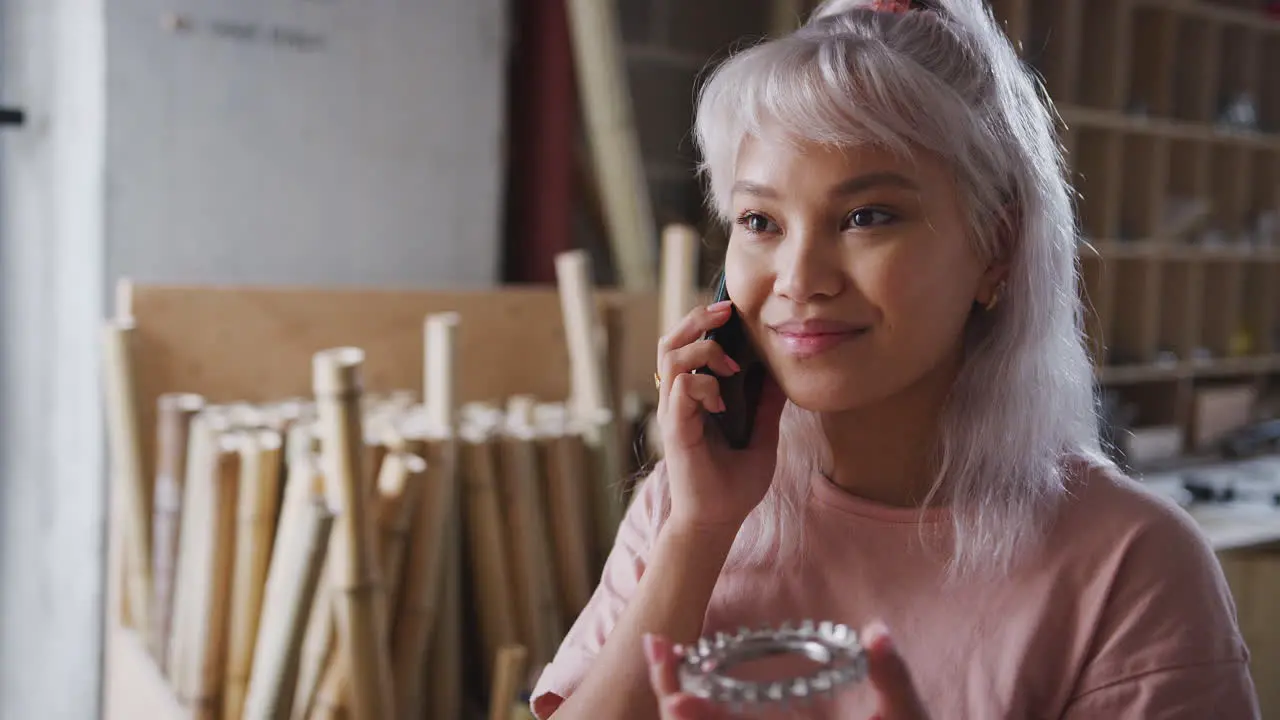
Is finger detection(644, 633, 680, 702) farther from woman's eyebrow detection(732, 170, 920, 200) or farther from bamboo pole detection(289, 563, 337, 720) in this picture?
bamboo pole detection(289, 563, 337, 720)

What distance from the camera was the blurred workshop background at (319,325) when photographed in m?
1.60

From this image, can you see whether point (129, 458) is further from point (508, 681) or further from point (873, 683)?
point (873, 683)

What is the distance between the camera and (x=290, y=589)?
1.37 m

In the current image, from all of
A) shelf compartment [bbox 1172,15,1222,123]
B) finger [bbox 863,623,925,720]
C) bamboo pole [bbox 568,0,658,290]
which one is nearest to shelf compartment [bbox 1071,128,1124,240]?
shelf compartment [bbox 1172,15,1222,123]

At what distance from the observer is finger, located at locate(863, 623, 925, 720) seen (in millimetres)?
607

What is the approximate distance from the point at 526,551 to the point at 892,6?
1.06 m

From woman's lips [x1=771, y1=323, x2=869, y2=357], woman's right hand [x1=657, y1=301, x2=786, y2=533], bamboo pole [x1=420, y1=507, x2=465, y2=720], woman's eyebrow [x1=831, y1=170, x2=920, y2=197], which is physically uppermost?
woman's eyebrow [x1=831, y1=170, x2=920, y2=197]

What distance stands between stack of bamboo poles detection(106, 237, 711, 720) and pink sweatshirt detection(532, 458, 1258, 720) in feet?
2.12

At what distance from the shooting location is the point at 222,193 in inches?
78.1

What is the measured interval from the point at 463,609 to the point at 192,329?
65 centimetres

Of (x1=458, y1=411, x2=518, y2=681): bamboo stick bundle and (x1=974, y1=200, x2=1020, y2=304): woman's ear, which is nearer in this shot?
(x1=974, y1=200, x2=1020, y2=304): woman's ear

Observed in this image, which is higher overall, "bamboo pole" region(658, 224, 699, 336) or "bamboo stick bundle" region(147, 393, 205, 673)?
"bamboo pole" region(658, 224, 699, 336)

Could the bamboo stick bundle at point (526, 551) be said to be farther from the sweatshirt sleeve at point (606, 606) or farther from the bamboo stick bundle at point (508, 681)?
the sweatshirt sleeve at point (606, 606)

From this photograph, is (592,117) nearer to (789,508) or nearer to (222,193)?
(222,193)
